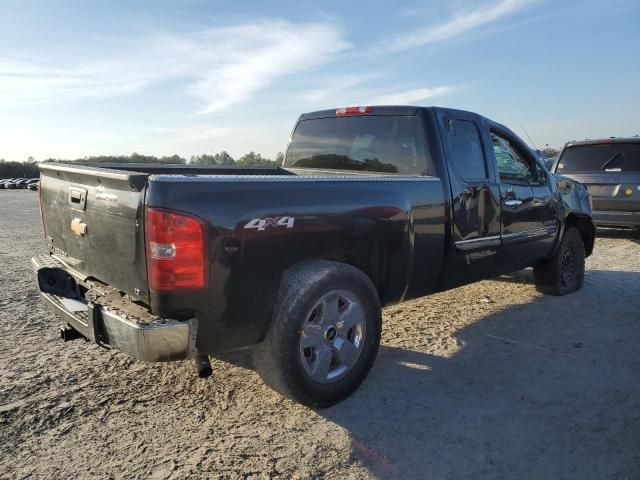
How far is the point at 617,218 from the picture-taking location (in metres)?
9.30

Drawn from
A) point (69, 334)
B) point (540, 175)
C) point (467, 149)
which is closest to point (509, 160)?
point (540, 175)

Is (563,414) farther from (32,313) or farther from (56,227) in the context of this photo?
(32,313)

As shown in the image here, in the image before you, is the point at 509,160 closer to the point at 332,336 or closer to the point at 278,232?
the point at 332,336

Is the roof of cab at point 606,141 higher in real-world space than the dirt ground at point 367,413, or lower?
higher

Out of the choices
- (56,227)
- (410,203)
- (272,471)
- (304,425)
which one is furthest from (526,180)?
(56,227)

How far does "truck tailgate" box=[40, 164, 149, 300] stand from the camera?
2.85 metres

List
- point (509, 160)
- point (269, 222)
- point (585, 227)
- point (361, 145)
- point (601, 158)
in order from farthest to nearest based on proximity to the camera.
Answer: point (601, 158) → point (585, 227) → point (509, 160) → point (361, 145) → point (269, 222)

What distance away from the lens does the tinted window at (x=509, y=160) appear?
16.3 ft

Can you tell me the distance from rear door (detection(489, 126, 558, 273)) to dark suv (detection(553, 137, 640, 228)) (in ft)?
14.6

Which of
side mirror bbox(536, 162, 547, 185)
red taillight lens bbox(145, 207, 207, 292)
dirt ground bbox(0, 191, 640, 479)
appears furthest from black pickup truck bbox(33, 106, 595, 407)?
side mirror bbox(536, 162, 547, 185)

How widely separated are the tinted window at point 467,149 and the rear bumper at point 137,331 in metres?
2.62

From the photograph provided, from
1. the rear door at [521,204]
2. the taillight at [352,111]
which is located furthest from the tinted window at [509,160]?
the taillight at [352,111]

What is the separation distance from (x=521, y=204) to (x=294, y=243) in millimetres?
2801

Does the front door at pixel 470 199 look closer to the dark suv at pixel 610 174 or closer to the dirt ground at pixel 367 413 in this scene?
the dirt ground at pixel 367 413
